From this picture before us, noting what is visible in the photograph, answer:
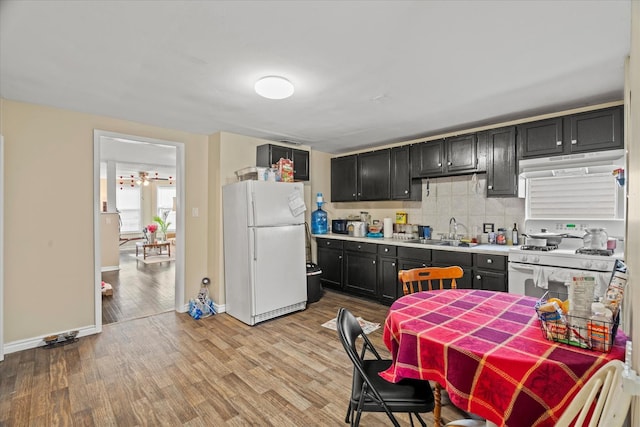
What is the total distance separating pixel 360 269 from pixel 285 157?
6.55 feet

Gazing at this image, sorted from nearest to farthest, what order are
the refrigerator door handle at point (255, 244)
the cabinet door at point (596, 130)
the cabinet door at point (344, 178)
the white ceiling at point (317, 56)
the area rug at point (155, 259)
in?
the white ceiling at point (317, 56) → the cabinet door at point (596, 130) → the refrigerator door handle at point (255, 244) → the cabinet door at point (344, 178) → the area rug at point (155, 259)

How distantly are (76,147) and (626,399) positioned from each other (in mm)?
4258

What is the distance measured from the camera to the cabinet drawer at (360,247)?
4.20 m

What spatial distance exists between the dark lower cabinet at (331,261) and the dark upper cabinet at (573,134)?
2.73 metres

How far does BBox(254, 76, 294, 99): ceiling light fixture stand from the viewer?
2.36m

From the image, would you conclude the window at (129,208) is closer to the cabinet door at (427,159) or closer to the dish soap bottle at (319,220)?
the dish soap bottle at (319,220)

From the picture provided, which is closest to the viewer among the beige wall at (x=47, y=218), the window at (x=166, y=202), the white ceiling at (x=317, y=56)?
the white ceiling at (x=317, y=56)

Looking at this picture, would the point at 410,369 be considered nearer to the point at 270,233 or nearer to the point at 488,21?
the point at 488,21

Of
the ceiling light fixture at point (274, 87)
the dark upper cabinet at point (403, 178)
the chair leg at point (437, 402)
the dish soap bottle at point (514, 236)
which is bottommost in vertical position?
the chair leg at point (437, 402)

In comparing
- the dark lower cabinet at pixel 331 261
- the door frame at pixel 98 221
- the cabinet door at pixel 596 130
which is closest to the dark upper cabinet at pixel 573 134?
the cabinet door at pixel 596 130

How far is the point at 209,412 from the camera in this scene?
1.99 meters

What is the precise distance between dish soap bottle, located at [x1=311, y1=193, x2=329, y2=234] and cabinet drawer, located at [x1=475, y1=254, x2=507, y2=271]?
99.2 inches

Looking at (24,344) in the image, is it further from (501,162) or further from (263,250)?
(501,162)

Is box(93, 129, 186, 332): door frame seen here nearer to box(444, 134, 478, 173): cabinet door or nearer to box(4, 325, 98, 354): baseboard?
box(4, 325, 98, 354): baseboard
